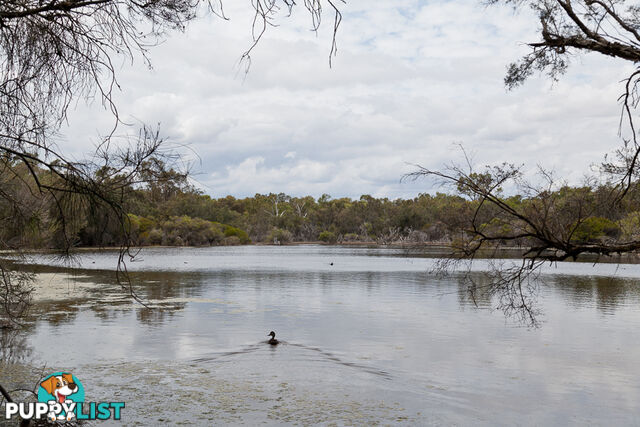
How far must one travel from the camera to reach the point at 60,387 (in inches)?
306

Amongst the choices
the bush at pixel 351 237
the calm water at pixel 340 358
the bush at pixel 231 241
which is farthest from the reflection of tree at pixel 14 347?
the bush at pixel 351 237

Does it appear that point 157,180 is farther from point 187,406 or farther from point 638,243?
point 187,406

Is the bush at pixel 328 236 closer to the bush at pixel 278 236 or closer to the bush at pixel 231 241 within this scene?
the bush at pixel 278 236

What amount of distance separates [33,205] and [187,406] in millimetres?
3483

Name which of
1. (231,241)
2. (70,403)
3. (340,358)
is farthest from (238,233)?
(70,403)

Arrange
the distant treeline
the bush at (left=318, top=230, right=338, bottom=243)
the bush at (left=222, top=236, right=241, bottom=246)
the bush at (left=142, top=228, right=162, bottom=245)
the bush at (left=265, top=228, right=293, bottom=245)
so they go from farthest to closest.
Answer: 1. the bush at (left=318, top=230, right=338, bottom=243)
2. the bush at (left=265, top=228, right=293, bottom=245)
3. the bush at (left=222, top=236, right=241, bottom=246)
4. the bush at (left=142, top=228, right=162, bottom=245)
5. the distant treeline

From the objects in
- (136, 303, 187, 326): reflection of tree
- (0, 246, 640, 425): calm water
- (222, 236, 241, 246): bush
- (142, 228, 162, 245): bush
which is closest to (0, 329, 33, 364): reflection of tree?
(0, 246, 640, 425): calm water

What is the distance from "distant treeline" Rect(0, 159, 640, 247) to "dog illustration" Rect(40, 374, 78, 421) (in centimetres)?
206

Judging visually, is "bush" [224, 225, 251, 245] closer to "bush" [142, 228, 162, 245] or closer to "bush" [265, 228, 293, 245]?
"bush" [265, 228, 293, 245]

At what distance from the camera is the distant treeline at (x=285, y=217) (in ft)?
12.9

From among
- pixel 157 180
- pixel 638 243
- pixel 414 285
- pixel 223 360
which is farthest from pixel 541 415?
pixel 414 285

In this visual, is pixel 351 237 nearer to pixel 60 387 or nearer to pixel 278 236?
pixel 278 236

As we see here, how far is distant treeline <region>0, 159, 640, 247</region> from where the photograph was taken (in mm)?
3932

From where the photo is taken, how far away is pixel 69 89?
3850mm
